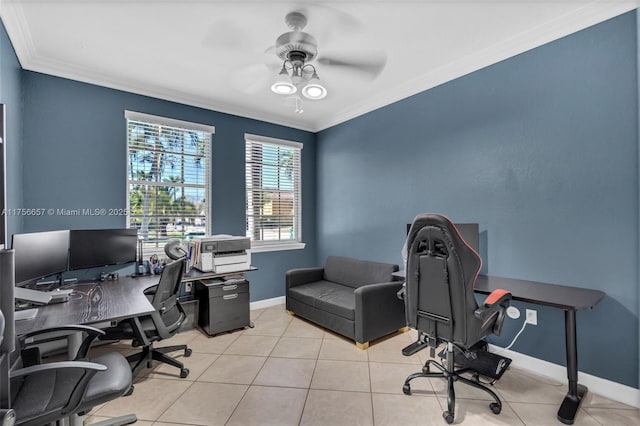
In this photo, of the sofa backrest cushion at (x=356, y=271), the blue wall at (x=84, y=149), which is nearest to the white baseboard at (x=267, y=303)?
the sofa backrest cushion at (x=356, y=271)

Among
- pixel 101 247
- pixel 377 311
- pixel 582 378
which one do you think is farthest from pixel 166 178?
pixel 582 378

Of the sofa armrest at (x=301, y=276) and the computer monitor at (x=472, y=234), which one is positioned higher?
the computer monitor at (x=472, y=234)

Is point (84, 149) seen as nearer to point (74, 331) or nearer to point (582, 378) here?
point (74, 331)

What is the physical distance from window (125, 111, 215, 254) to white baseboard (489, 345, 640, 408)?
3.62 meters

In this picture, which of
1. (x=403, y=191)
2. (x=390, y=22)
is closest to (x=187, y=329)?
(x=403, y=191)

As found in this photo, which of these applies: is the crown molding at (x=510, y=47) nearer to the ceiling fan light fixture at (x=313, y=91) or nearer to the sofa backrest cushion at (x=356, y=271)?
the ceiling fan light fixture at (x=313, y=91)

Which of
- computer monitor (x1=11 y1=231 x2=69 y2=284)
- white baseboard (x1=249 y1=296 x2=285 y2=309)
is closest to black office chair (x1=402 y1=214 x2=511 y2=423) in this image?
white baseboard (x1=249 y1=296 x2=285 y2=309)

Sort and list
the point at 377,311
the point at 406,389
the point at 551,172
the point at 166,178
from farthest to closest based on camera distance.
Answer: the point at 166,178 → the point at 377,311 → the point at 551,172 → the point at 406,389

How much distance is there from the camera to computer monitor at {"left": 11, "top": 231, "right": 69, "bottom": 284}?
204cm

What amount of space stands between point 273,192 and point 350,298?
81.3 inches

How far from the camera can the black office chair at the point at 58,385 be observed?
4.01 feet

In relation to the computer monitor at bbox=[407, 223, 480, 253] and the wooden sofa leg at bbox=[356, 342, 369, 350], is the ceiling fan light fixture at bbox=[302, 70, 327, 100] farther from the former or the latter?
the wooden sofa leg at bbox=[356, 342, 369, 350]

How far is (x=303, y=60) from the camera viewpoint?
242 centimetres

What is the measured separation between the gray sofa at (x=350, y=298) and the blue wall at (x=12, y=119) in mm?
2753
